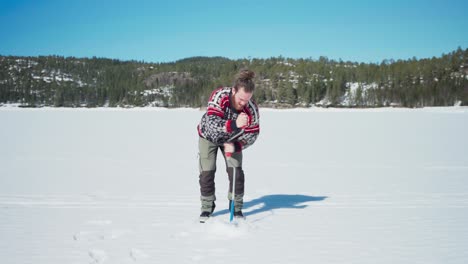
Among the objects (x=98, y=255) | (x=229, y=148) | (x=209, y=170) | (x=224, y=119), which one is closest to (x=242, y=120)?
(x=224, y=119)

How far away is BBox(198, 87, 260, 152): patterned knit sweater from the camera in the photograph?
14.1 feet

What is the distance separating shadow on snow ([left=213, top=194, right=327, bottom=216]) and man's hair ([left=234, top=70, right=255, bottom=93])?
2.04 m

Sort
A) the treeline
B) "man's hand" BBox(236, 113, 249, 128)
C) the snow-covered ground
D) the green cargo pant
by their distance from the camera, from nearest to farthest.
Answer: the snow-covered ground < "man's hand" BBox(236, 113, 249, 128) < the green cargo pant < the treeline

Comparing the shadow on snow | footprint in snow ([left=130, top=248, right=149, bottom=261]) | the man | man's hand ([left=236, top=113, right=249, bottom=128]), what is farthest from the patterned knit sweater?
footprint in snow ([left=130, top=248, right=149, bottom=261])

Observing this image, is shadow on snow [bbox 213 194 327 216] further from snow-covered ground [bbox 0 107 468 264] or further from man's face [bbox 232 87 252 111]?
man's face [bbox 232 87 252 111]

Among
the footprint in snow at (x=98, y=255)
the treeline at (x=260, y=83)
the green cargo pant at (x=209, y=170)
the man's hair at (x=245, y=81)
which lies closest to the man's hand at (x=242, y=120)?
the man's hair at (x=245, y=81)

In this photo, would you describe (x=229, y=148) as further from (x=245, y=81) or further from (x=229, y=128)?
(x=245, y=81)

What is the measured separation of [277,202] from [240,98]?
250 centimetres

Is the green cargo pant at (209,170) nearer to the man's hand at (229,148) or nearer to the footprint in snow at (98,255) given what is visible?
the man's hand at (229,148)

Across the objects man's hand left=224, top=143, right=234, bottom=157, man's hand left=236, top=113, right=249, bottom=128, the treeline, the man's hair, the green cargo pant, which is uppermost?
the treeline

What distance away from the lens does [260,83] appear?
113 m

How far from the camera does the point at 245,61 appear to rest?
557ft

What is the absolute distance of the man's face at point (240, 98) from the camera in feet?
13.5

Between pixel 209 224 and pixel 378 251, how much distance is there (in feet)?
6.56
